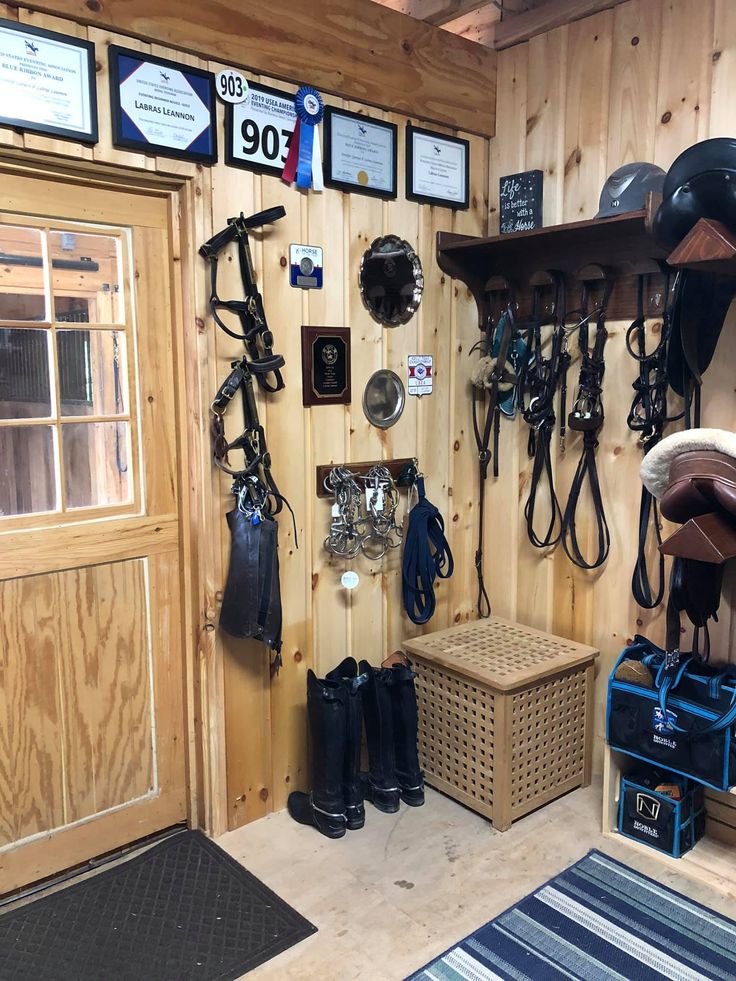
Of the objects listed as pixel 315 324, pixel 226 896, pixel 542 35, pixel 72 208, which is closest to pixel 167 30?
pixel 72 208

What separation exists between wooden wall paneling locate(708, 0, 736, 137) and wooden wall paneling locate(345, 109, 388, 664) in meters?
1.04

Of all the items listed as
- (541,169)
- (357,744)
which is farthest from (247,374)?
(541,169)

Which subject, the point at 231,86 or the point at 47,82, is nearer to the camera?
the point at 47,82

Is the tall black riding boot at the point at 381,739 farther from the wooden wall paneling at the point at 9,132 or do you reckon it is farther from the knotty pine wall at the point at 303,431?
the wooden wall paneling at the point at 9,132

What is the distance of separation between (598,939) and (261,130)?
7.81ft

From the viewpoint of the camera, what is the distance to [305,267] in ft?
8.38

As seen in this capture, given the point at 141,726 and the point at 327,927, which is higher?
Answer: the point at 141,726

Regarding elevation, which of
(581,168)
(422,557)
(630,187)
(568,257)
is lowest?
(422,557)

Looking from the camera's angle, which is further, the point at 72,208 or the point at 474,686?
the point at 474,686

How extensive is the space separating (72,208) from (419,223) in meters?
1.20

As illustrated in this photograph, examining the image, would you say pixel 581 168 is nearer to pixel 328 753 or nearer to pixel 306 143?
pixel 306 143

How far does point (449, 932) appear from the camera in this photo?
2119mm

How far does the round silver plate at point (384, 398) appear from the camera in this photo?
2.78m

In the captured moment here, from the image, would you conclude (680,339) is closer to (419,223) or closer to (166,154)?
(419,223)
